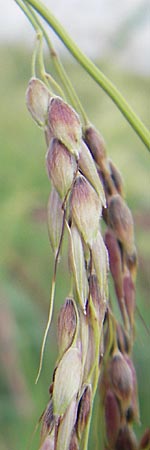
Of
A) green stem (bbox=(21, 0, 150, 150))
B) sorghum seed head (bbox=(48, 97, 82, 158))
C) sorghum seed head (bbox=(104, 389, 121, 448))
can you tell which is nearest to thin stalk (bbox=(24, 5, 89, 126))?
green stem (bbox=(21, 0, 150, 150))

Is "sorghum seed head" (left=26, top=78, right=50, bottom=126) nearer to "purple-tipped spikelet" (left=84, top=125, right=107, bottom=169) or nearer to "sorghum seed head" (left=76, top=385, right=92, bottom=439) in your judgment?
"purple-tipped spikelet" (left=84, top=125, right=107, bottom=169)

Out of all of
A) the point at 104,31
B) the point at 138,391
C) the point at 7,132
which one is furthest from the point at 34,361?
the point at 104,31

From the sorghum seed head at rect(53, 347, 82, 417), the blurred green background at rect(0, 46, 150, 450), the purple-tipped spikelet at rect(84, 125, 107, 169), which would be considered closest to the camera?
the sorghum seed head at rect(53, 347, 82, 417)

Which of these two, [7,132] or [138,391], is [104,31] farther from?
[138,391]

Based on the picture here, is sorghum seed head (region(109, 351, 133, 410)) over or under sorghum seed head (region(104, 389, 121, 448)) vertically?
over

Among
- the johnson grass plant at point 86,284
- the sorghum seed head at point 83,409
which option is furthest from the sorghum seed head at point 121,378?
the sorghum seed head at point 83,409

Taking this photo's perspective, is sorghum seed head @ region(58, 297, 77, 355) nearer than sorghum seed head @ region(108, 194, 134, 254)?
Yes

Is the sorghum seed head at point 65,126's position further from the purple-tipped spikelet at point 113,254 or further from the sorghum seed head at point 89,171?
the purple-tipped spikelet at point 113,254
